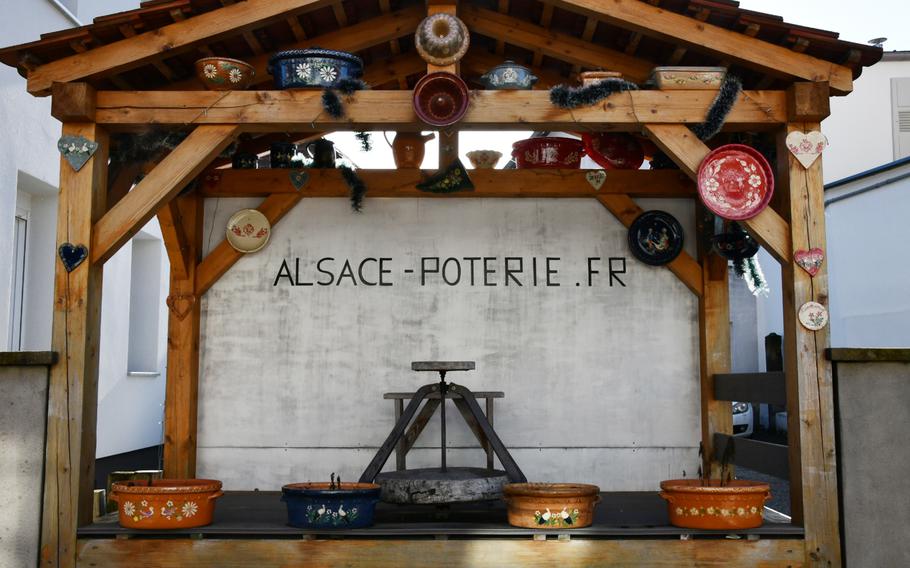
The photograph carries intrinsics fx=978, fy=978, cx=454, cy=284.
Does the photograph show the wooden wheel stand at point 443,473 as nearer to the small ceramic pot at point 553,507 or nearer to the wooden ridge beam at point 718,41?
the small ceramic pot at point 553,507

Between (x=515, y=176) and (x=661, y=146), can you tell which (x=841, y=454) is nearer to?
(x=661, y=146)

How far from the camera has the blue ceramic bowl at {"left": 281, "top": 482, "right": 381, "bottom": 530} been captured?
498 cm

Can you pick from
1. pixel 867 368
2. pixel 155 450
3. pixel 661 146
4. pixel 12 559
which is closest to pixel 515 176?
pixel 661 146

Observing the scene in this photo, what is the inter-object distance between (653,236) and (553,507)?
8.78 feet

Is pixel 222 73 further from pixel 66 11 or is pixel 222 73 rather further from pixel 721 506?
pixel 66 11

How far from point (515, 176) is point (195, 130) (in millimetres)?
2530

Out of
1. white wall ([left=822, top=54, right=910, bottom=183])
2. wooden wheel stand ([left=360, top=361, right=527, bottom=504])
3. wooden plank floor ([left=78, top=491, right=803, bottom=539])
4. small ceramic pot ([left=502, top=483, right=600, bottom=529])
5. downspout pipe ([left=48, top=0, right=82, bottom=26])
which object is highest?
white wall ([left=822, top=54, right=910, bottom=183])

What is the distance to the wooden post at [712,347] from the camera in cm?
678

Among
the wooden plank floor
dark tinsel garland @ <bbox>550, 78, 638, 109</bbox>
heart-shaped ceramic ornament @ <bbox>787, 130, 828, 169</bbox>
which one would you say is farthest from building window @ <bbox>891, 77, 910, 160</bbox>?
dark tinsel garland @ <bbox>550, 78, 638, 109</bbox>

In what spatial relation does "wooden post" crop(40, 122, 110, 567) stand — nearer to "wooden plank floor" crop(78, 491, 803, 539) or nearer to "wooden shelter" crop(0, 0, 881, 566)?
"wooden shelter" crop(0, 0, 881, 566)

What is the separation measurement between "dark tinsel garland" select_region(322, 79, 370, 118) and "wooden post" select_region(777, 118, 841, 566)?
2326 millimetres

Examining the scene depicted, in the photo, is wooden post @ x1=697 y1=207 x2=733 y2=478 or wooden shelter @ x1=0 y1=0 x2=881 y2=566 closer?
wooden shelter @ x1=0 y1=0 x2=881 y2=566

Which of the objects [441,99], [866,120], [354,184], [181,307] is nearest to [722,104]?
[441,99]

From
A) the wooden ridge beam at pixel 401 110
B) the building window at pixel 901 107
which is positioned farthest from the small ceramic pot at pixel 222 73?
the building window at pixel 901 107
